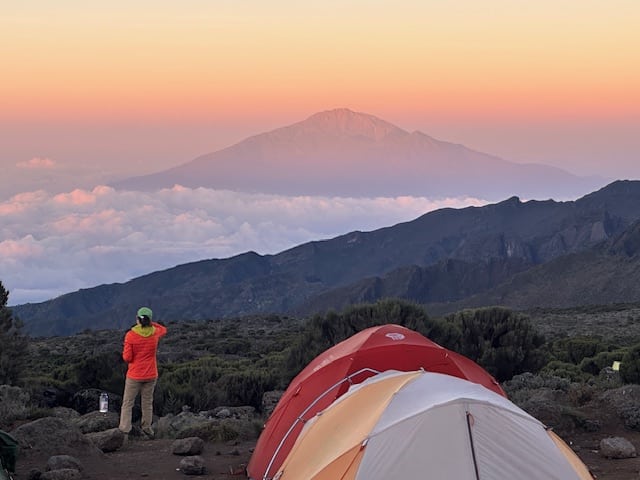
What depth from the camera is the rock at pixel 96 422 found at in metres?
15.3

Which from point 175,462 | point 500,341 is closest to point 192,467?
point 175,462

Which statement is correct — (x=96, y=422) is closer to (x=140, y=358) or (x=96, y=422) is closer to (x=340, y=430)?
(x=140, y=358)

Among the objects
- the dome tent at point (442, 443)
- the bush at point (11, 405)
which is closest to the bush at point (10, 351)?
the bush at point (11, 405)

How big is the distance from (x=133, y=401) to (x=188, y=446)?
1804 mm

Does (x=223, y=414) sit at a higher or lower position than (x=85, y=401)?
lower

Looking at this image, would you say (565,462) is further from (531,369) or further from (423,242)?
(423,242)

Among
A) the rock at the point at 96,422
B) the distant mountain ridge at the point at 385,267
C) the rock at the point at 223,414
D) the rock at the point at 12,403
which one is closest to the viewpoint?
the rock at the point at 96,422

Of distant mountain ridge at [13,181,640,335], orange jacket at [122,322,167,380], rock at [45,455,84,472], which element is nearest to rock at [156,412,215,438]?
orange jacket at [122,322,167,380]

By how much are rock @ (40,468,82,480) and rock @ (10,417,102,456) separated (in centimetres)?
93

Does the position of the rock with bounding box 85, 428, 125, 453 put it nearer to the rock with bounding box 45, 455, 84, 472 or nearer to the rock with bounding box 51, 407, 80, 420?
the rock with bounding box 45, 455, 84, 472

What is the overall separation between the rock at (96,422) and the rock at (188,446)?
2039 mm

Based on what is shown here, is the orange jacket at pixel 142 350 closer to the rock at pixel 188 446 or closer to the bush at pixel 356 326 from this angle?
the rock at pixel 188 446

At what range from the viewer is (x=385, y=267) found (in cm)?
16325

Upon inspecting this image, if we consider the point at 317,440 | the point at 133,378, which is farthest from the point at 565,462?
the point at 133,378
